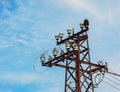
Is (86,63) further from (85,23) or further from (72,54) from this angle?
(85,23)

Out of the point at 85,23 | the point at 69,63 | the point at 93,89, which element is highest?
the point at 85,23

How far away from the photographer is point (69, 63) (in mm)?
29641

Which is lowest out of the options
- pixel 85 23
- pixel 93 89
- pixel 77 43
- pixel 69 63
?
pixel 93 89

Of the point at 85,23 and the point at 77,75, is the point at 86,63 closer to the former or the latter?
the point at 77,75

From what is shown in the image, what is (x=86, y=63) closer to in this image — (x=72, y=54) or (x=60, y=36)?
(x=72, y=54)

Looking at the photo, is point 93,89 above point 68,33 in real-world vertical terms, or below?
below

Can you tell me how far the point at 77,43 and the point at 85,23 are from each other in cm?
199

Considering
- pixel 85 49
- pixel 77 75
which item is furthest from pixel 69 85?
pixel 85 49

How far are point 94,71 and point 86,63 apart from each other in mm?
1331

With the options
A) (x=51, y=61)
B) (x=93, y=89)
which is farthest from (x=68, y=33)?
(x=93, y=89)

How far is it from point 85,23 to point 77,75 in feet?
16.3

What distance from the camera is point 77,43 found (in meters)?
29.9

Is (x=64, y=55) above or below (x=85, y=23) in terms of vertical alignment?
below

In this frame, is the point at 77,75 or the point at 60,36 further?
the point at 60,36
